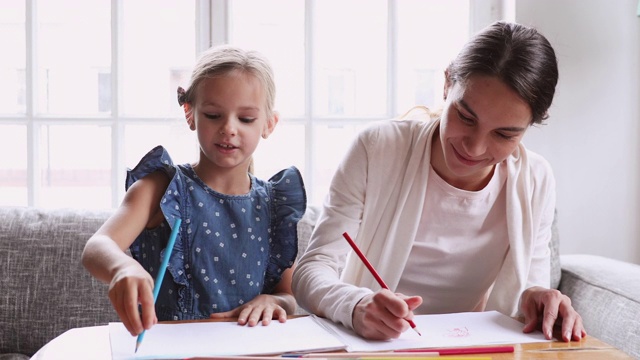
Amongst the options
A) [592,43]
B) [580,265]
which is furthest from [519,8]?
[580,265]

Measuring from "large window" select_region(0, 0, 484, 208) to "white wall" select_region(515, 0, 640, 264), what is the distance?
0.35 meters

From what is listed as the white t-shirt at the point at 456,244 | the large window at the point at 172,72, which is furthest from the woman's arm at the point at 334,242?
the large window at the point at 172,72

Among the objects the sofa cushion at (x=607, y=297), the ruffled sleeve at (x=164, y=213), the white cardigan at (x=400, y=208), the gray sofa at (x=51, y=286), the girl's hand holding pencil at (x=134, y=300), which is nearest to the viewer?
the girl's hand holding pencil at (x=134, y=300)

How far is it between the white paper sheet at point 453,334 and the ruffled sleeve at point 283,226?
311 millimetres

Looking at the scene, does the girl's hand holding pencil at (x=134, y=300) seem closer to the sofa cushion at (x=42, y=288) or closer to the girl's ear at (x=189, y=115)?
the girl's ear at (x=189, y=115)

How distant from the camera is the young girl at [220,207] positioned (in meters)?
1.37

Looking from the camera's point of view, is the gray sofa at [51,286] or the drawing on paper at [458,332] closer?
the drawing on paper at [458,332]

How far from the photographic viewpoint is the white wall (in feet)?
8.13

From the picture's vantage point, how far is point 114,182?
2463 mm

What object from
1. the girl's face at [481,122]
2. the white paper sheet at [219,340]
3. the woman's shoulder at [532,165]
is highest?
the girl's face at [481,122]

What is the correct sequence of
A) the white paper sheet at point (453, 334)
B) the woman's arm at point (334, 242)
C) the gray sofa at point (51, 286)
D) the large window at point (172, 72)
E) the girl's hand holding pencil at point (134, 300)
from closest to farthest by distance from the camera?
the girl's hand holding pencil at point (134, 300) < the white paper sheet at point (453, 334) < the woman's arm at point (334, 242) < the gray sofa at point (51, 286) < the large window at point (172, 72)

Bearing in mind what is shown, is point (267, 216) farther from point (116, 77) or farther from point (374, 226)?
point (116, 77)

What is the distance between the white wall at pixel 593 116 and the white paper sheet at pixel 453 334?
140 cm

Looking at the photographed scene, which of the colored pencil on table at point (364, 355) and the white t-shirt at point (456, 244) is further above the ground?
the white t-shirt at point (456, 244)
